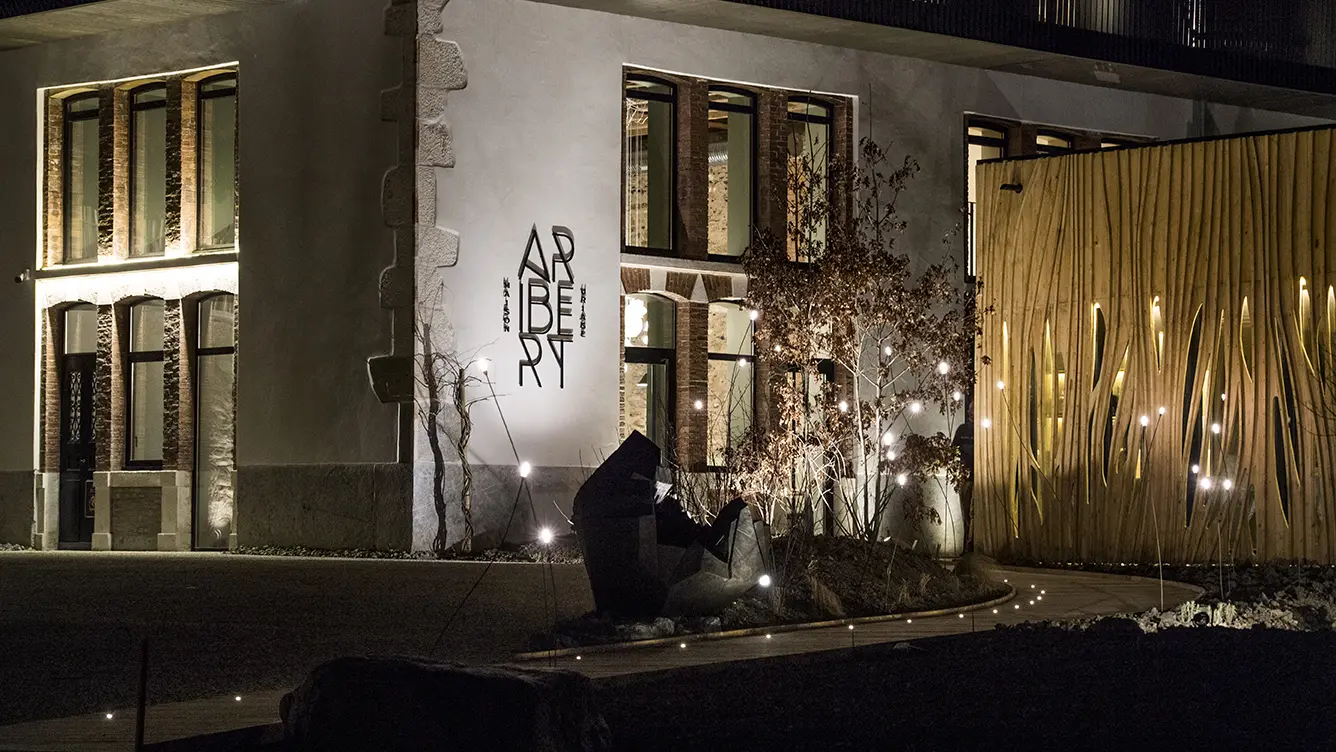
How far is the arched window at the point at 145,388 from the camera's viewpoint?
68.0ft

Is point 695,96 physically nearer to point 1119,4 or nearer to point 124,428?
point 1119,4

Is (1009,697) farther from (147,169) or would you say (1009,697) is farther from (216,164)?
(147,169)

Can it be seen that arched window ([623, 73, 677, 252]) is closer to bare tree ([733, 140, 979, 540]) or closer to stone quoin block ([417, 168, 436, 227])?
bare tree ([733, 140, 979, 540])

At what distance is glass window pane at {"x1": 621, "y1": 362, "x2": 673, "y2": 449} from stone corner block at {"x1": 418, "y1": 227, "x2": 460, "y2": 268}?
2.63m

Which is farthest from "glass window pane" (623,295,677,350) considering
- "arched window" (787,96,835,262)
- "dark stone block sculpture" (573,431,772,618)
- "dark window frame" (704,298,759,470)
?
"dark stone block sculpture" (573,431,772,618)

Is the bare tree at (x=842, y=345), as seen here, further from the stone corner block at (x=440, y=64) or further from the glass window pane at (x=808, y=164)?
the stone corner block at (x=440, y=64)

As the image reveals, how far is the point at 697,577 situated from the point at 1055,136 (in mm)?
14938

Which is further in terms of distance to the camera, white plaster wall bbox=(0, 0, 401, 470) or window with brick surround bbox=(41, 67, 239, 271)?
window with brick surround bbox=(41, 67, 239, 271)

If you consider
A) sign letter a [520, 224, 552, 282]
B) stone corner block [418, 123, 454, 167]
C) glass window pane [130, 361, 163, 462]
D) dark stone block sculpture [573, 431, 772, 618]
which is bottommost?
dark stone block sculpture [573, 431, 772, 618]

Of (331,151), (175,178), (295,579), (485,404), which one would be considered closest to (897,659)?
(295,579)

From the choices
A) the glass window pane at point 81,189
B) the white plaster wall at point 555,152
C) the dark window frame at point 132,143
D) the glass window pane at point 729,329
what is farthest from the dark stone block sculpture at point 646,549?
the glass window pane at point 81,189

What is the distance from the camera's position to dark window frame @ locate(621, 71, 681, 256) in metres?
20.0

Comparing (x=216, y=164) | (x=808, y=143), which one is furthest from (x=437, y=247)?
(x=808, y=143)

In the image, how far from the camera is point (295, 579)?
14.6m
